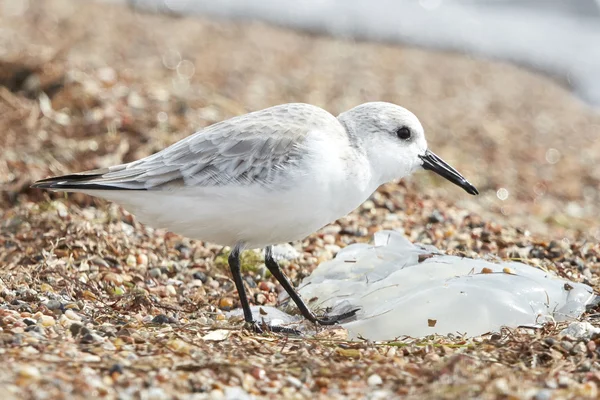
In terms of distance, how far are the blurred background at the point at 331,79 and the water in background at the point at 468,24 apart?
5 cm

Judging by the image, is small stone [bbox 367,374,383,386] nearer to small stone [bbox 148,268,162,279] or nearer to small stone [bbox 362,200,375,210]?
small stone [bbox 148,268,162,279]

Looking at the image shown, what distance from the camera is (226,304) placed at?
490 cm

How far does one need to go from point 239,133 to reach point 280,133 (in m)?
0.23

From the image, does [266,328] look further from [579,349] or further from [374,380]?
[579,349]

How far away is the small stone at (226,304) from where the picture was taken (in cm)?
487

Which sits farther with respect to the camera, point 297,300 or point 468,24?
point 468,24

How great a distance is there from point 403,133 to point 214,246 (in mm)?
1698

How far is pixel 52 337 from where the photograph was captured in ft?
12.3

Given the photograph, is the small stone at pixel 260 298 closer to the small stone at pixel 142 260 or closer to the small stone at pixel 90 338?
the small stone at pixel 142 260

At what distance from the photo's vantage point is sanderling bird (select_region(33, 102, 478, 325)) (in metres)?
4.16

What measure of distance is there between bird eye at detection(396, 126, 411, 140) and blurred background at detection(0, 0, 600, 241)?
Answer: 2.25 metres

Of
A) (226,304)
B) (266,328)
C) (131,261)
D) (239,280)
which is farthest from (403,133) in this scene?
(131,261)

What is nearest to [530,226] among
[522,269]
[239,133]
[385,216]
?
[385,216]

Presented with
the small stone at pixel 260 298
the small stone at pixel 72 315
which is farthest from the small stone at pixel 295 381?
the small stone at pixel 260 298
